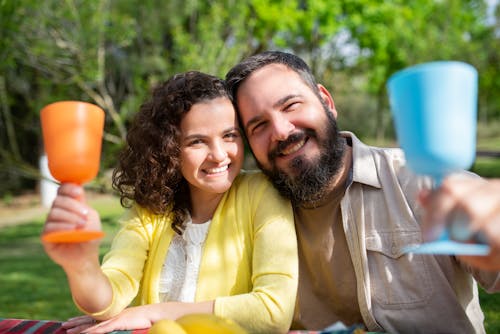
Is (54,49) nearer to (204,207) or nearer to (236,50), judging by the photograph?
(236,50)

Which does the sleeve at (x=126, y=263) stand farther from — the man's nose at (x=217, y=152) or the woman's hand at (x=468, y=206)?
the woman's hand at (x=468, y=206)

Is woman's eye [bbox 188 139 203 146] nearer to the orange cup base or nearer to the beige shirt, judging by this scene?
the beige shirt

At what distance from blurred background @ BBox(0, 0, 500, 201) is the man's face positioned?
619 cm

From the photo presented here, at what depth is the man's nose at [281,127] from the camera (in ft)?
7.02

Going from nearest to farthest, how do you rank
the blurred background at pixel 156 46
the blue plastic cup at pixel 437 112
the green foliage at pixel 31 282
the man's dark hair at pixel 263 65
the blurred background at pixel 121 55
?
the blue plastic cup at pixel 437 112, the man's dark hair at pixel 263 65, the green foliage at pixel 31 282, the blurred background at pixel 121 55, the blurred background at pixel 156 46

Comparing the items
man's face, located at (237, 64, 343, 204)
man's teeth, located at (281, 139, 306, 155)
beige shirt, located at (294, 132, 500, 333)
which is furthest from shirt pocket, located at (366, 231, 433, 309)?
man's teeth, located at (281, 139, 306, 155)

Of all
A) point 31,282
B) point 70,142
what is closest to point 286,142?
point 70,142

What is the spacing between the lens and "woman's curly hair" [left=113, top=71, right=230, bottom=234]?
2.20m

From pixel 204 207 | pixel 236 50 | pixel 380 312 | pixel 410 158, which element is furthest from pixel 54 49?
pixel 410 158

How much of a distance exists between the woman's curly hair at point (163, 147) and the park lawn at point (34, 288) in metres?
2.73

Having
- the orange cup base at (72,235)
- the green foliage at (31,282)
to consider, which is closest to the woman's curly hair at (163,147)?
the orange cup base at (72,235)

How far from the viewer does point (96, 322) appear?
1930mm

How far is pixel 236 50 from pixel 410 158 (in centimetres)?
847

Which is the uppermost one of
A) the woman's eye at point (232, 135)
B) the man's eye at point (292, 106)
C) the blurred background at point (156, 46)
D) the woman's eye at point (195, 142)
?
the blurred background at point (156, 46)
